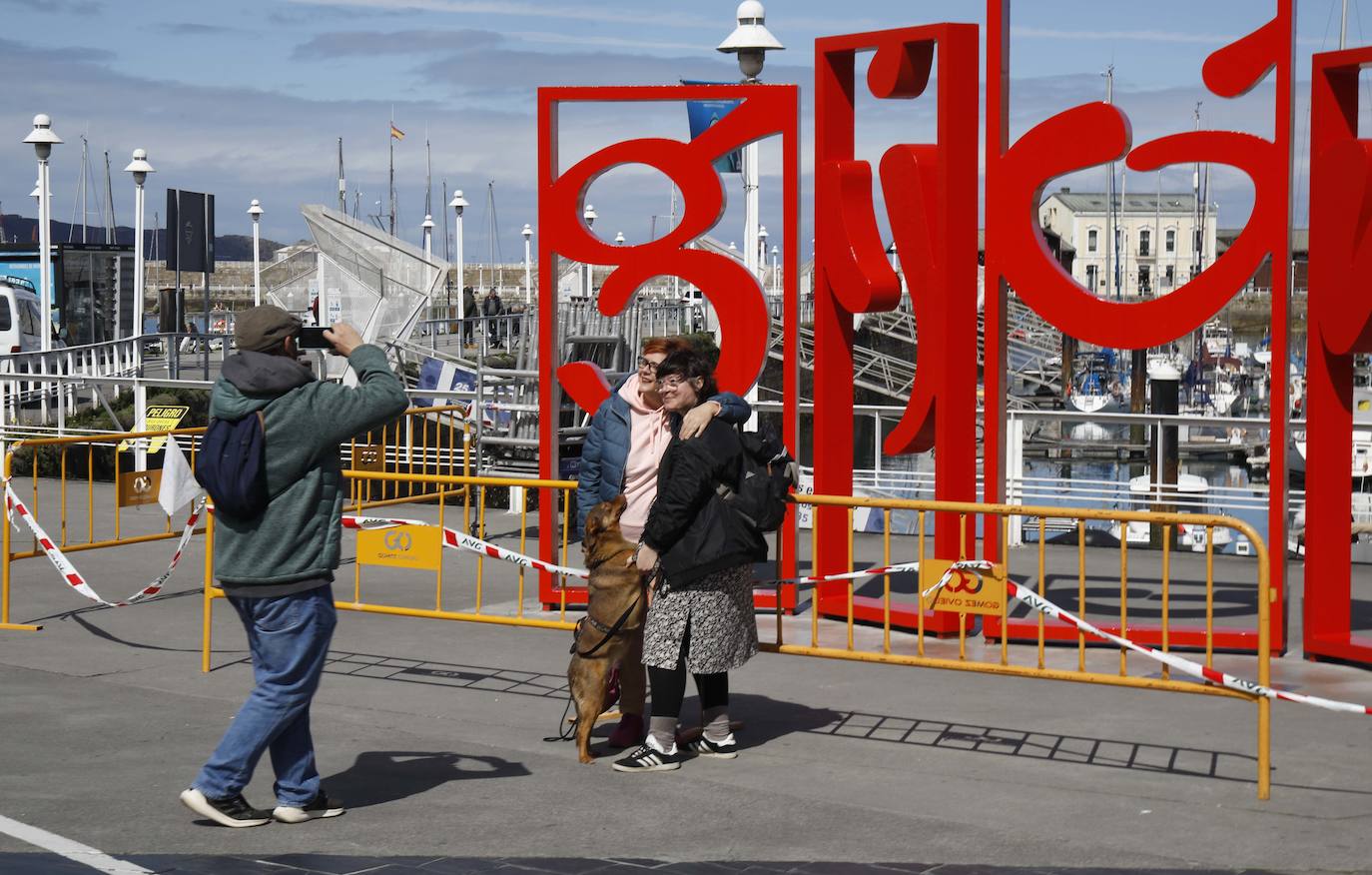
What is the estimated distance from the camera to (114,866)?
5.31 m

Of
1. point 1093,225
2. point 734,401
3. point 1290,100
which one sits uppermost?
point 1093,225

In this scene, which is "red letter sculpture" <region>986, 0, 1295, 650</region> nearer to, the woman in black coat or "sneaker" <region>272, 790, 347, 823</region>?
the woman in black coat

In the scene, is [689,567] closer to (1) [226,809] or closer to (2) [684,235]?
(1) [226,809]

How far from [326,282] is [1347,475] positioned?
3100 centimetres

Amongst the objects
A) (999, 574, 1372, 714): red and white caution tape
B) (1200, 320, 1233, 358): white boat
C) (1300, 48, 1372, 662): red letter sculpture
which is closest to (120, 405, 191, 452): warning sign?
(1300, 48, 1372, 662): red letter sculpture

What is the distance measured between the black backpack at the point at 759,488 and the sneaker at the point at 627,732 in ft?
3.47

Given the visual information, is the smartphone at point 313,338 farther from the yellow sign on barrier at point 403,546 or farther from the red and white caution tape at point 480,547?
the yellow sign on barrier at point 403,546

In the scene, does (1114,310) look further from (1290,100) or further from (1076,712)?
(1076,712)

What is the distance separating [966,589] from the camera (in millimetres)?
7355

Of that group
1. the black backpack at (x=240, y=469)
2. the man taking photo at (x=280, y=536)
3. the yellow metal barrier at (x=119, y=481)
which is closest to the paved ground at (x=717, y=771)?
the man taking photo at (x=280, y=536)

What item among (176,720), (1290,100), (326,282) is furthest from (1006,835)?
(326,282)

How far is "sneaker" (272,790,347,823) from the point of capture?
586cm

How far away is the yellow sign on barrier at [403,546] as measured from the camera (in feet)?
28.1

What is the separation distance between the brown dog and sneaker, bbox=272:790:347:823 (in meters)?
1.15
